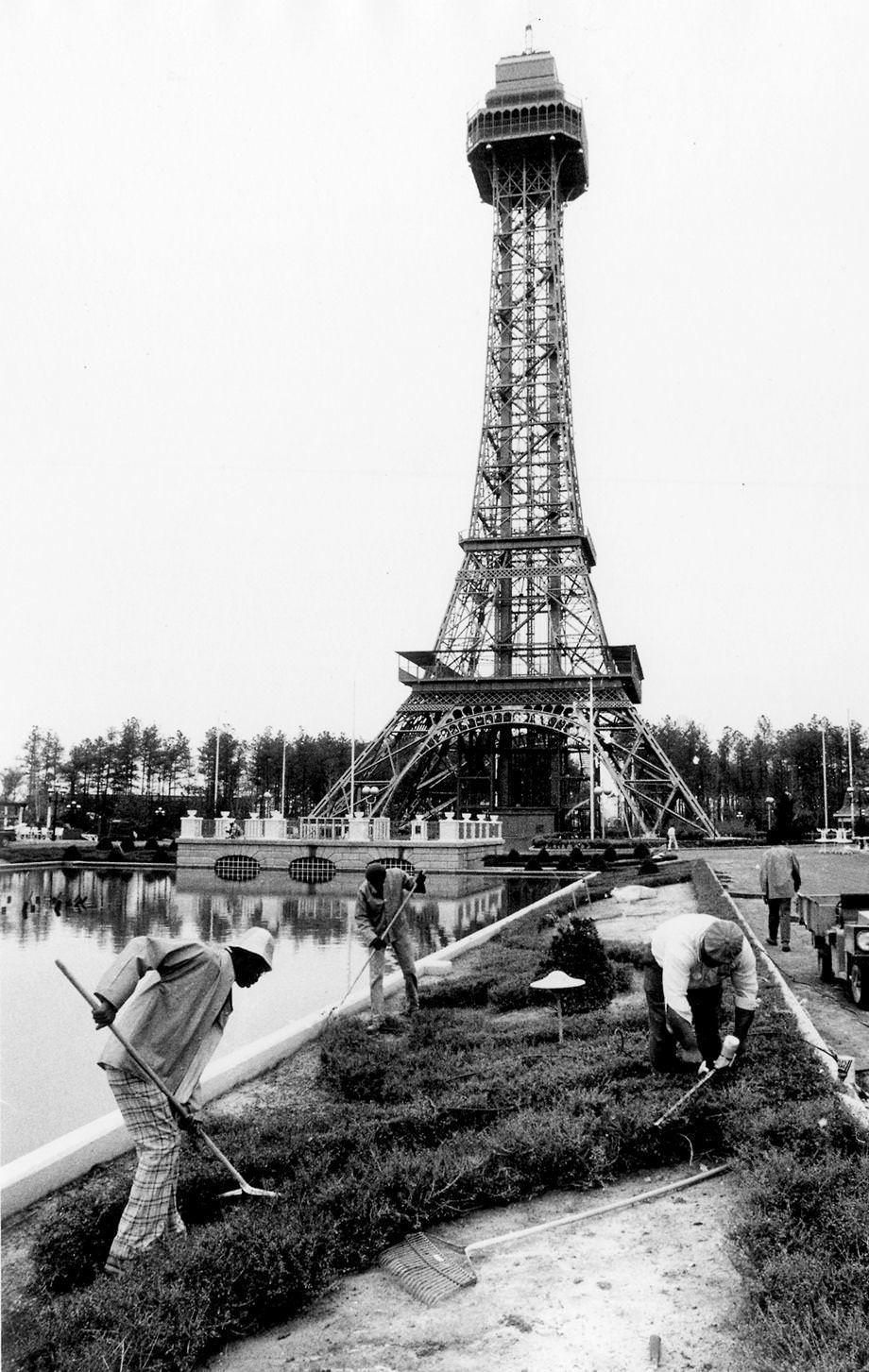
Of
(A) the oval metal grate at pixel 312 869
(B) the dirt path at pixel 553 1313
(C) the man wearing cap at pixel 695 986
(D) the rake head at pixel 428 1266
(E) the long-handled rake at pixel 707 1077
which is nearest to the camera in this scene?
(B) the dirt path at pixel 553 1313

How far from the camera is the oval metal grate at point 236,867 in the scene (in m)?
38.2

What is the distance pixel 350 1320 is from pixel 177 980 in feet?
5.87

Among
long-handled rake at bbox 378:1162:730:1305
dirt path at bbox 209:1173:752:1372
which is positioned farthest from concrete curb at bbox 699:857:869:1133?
long-handled rake at bbox 378:1162:730:1305

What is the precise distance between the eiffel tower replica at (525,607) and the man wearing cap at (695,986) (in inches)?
1491

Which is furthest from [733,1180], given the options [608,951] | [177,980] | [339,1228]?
[608,951]

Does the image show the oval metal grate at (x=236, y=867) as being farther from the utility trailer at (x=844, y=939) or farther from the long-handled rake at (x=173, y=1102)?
the long-handled rake at (x=173, y=1102)

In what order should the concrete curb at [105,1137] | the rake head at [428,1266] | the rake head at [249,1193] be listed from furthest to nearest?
1. the concrete curb at [105,1137]
2. the rake head at [249,1193]
3. the rake head at [428,1266]

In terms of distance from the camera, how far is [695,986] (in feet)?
23.5

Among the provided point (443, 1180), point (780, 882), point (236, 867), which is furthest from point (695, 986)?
point (236, 867)

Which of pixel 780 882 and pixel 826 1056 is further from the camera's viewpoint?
pixel 780 882

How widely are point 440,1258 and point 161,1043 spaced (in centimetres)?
172

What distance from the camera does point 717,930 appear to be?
22.4ft

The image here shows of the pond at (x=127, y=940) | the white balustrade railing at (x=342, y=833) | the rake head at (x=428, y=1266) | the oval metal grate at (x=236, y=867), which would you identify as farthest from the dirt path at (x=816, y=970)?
the oval metal grate at (x=236, y=867)

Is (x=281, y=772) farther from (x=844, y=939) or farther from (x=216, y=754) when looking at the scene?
(x=844, y=939)
